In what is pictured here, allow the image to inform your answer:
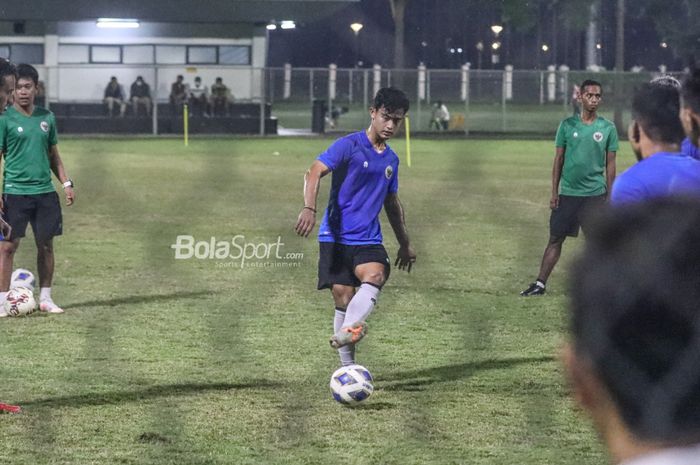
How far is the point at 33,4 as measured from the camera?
40.6 meters

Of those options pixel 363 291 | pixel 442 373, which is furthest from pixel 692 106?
pixel 442 373

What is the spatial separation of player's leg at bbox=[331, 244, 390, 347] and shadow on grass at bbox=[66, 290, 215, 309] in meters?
3.56

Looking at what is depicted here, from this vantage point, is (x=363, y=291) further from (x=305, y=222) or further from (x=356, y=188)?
(x=356, y=188)

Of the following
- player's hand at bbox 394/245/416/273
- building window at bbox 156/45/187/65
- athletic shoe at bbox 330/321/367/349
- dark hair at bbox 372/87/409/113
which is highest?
building window at bbox 156/45/187/65

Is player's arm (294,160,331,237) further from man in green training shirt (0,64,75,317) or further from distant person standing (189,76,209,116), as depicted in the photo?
distant person standing (189,76,209,116)

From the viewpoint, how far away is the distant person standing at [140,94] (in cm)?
3941

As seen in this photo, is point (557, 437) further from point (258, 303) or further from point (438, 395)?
point (258, 303)

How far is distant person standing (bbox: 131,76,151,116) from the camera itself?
39406 mm

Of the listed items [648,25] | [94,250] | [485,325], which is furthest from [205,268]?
[648,25]

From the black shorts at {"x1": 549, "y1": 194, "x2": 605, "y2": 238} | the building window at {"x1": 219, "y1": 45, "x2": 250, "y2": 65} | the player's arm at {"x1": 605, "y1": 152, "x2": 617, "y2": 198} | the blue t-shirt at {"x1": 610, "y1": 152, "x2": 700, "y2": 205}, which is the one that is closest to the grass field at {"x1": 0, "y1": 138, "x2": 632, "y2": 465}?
the black shorts at {"x1": 549, "y1": 194, "x2": 605, "y2": 238}

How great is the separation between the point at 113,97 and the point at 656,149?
36.0 meters

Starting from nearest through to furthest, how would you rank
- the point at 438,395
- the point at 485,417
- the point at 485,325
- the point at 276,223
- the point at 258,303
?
1. the point at 485,417
2. the point at 438,395
3. the point at 485,325
4. the point at 258,303
5. the point at 276,223

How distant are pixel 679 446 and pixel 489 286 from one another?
10.3 m

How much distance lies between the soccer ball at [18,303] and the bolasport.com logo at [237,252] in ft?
12.2
